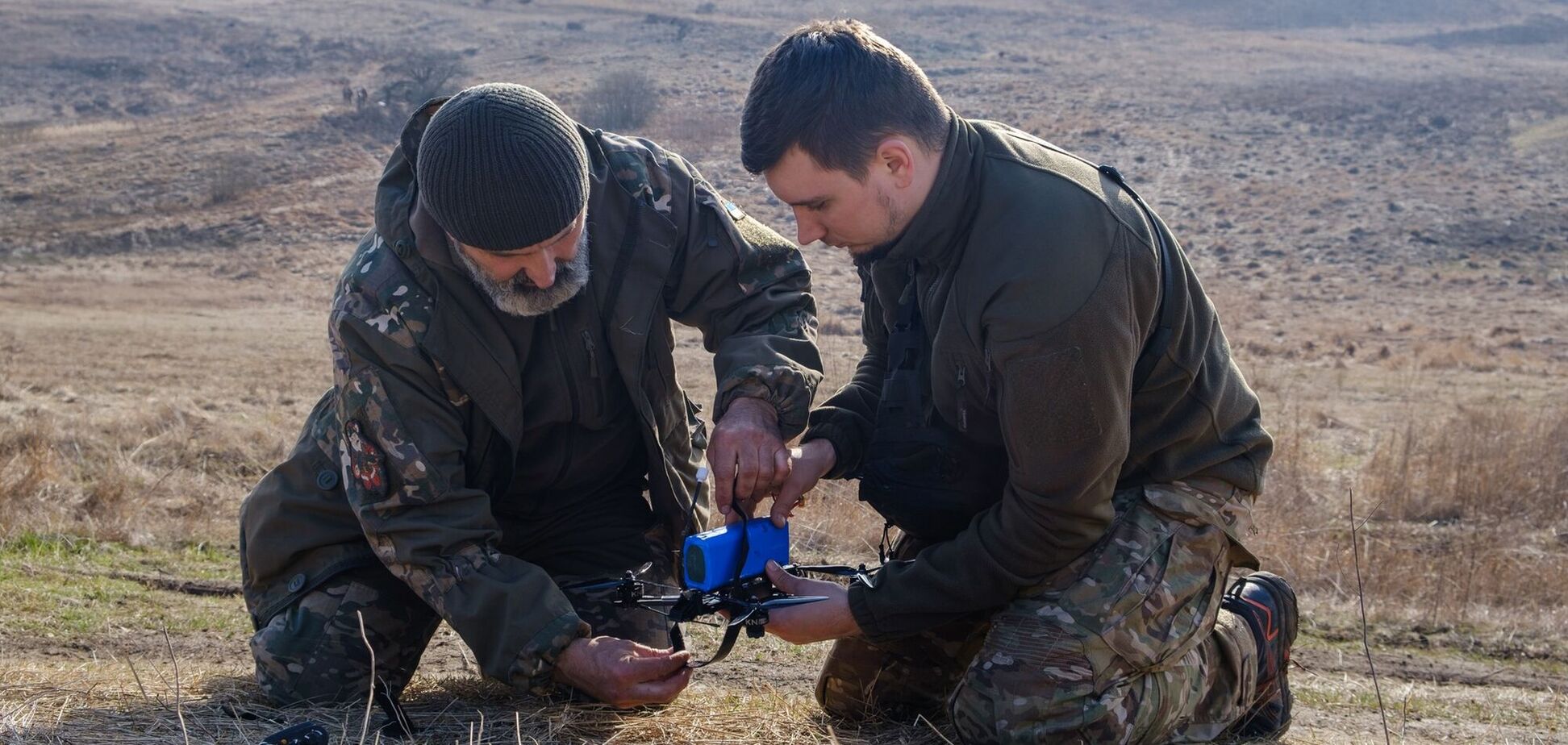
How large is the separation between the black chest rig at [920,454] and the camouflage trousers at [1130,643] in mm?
336

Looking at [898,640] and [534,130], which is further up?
[534,130]

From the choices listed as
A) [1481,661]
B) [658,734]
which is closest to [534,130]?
[658,734]

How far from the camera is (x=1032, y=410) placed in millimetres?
3193

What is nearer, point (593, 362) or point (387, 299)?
point (387, 299)

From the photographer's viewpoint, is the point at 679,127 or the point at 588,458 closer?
the point at 588,458

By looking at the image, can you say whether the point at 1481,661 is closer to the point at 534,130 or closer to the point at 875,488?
the point at 875,488

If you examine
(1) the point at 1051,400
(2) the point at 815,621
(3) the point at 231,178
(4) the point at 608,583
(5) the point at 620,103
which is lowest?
(3) the point at 231,178

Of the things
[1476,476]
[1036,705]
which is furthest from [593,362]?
[1476,476]

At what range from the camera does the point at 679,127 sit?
26016 mm

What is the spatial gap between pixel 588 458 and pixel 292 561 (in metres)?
1.04

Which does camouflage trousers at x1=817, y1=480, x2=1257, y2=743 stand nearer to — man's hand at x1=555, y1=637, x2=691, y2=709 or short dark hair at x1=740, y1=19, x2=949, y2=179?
man's hand at x1=555, y1=637, x2=691, y2=709

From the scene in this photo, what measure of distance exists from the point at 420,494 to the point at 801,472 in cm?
111

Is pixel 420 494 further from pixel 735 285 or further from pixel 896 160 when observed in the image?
pixel 896 160

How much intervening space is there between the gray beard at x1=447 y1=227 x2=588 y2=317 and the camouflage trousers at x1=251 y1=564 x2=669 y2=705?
3.02 feet
